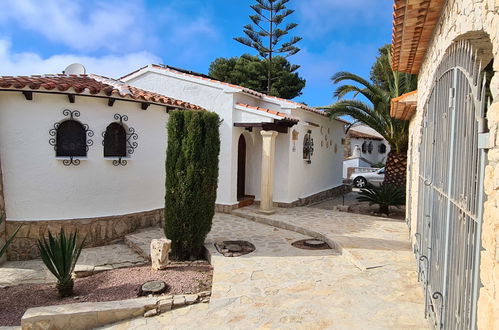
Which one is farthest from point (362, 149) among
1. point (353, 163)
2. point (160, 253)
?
point (160, 253)

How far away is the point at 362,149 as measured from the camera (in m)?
31.1

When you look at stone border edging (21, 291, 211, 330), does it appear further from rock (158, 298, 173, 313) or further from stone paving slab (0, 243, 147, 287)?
stone paving slab (0, 243, 147, 287)

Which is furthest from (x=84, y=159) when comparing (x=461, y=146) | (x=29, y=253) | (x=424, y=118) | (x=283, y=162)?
(x=461, y=146)

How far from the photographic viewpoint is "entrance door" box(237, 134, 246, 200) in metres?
12.3

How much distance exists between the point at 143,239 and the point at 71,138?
111 inches

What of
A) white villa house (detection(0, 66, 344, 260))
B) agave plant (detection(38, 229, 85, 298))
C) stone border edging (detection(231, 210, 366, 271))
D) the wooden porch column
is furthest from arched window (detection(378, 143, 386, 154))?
agave plant (detection(38, 229, 85, 298))

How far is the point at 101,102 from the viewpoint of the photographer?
26.6ft

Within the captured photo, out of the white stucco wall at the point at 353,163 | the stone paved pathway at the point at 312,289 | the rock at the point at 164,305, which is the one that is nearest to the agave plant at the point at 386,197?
the stone paved pathway at the point at 312,289

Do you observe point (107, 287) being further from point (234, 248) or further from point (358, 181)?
point (358, 181)

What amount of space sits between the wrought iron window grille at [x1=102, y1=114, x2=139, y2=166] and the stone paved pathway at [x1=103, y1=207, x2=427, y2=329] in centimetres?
296

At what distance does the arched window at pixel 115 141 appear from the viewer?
834cm

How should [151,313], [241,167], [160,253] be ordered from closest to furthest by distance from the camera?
[151,313]
[160,253]
[241,167]

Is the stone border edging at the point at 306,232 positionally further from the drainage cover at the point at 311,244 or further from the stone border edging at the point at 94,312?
the stone border edging at the point at 94,312

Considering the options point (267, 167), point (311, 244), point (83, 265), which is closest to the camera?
point (83, 265)
